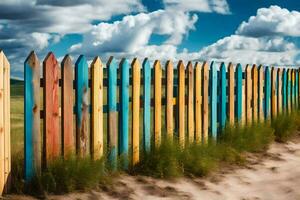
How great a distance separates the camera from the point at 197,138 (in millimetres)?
7891

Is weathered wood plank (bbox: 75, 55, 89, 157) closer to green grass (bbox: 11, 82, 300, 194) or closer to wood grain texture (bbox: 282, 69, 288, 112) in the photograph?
green grass (bbox: 11, 82, 300, 194)

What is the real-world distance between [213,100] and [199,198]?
3137mm

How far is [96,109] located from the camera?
6.15 m

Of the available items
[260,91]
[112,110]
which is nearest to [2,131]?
[112,110]

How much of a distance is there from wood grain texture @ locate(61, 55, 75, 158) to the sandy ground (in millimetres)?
660

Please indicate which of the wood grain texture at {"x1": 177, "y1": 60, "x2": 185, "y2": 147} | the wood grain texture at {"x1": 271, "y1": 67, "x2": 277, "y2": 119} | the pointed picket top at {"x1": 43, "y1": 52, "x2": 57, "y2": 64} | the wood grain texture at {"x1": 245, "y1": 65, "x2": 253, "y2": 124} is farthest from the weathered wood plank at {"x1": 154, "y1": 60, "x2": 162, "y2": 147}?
the wood grain texture at {"x1": 271, "y1": 67, "x2": 277, "y2": 119}

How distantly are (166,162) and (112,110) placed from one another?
1.00 metres

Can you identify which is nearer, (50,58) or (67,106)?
(50,58)

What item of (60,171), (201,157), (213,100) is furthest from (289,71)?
(60,171)

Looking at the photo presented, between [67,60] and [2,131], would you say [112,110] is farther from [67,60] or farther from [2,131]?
[2,131]

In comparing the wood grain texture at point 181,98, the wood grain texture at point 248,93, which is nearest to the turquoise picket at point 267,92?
the wood grain texture at point 248,93

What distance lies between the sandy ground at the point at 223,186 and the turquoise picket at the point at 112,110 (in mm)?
308

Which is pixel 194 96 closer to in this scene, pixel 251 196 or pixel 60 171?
pixel 251 196

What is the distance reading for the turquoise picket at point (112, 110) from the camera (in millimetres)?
6293
